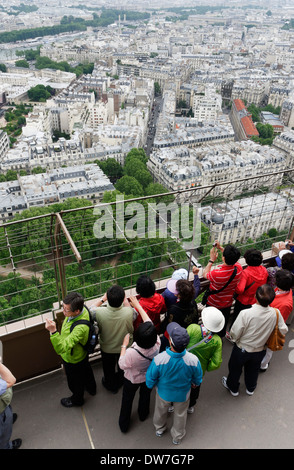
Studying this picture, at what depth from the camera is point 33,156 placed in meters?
16.6

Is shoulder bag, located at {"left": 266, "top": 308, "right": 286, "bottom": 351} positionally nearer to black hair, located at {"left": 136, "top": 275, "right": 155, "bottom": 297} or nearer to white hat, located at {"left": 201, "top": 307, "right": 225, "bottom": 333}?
white hat, located at {"left": 201, "top": 307, "right": 225, "bottom": 333}

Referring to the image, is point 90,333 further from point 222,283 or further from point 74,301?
point 222,283

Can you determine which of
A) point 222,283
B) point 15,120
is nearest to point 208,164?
point 15,120

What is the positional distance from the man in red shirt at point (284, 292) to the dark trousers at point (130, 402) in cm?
82

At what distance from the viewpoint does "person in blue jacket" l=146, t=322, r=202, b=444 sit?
153cm

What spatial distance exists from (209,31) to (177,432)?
65.5 meters

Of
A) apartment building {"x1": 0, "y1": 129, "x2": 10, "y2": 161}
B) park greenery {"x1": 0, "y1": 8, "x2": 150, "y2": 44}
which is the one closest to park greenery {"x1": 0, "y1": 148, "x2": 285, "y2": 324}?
apartment building {"x1": 0, "y1": 129, "x2": 10, "y2": 161}

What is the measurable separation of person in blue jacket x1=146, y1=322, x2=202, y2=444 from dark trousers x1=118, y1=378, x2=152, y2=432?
11 cm

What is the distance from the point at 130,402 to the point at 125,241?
7610 mm

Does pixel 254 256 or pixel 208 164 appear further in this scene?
pixel 208 164

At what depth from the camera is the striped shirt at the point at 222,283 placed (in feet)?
6.73

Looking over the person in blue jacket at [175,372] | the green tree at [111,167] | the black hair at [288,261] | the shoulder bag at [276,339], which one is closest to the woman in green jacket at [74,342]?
the person in blue jacket at [175,372]

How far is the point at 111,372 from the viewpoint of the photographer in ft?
6.66
